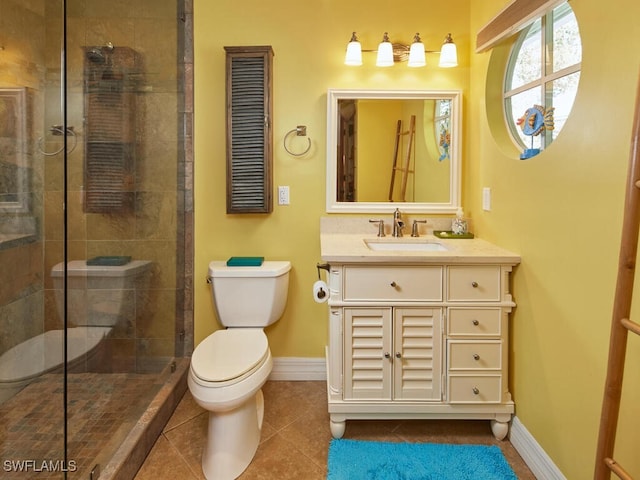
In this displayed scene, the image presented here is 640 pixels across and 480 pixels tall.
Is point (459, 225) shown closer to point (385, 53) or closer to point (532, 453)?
point (385, 53)

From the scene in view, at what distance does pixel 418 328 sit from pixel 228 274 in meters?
1.01

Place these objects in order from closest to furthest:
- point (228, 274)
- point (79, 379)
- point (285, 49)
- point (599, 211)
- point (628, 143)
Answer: point (628, 143) < point (599, 211) < point (79, 379) < point (228, 274) < point (285, 49)

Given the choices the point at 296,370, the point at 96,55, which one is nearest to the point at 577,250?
the point at 296,370

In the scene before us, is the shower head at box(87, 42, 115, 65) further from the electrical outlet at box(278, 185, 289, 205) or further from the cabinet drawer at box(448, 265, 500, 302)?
the cabinet drawer at box(448, 265, 500, 302)

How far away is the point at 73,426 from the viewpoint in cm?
158

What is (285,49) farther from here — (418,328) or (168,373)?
(168,373)

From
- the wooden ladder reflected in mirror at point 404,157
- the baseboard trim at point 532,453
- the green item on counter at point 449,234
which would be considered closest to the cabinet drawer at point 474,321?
the baseboard trim at point 532,453

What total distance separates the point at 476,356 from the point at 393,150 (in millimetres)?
1188

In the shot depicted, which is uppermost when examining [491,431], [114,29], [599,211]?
[114,29]

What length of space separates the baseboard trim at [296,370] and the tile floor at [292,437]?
0.65ft

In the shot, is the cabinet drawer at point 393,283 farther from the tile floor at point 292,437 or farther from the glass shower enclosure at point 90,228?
the glass shower enclosure at point 90,228


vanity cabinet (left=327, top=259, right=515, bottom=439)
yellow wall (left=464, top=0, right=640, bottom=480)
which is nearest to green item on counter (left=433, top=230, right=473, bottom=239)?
yellow wall (left=464, top=0, right=640, bottom=480)

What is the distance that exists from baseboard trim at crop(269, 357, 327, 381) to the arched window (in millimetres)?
1682

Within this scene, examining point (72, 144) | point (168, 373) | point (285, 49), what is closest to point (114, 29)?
point (72, 144)
